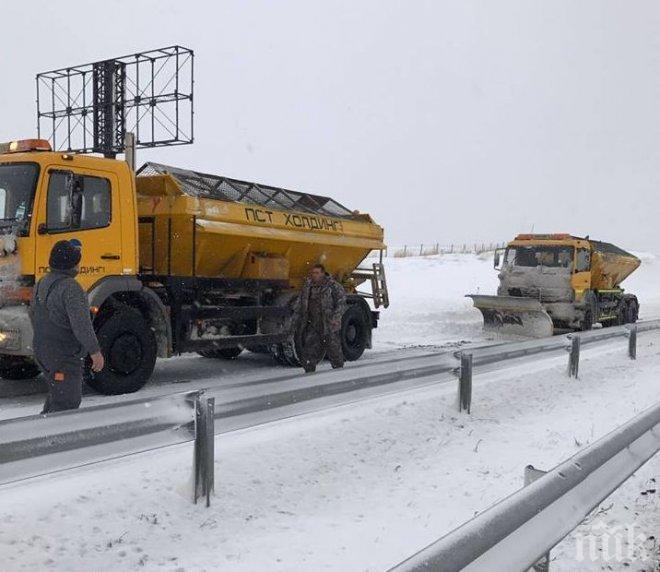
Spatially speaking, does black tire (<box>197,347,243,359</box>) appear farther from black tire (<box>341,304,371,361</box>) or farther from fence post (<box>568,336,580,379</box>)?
fence post (<box>568,336,580,379</box>)

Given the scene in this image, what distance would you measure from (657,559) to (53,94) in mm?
18687

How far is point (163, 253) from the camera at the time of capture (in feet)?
29.3

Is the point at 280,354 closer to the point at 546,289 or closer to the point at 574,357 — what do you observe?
the point at 574,357

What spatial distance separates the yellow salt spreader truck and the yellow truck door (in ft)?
0.04

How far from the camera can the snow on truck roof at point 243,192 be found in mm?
9133

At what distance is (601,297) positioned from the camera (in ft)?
59.2

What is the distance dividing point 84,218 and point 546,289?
12.2 meters

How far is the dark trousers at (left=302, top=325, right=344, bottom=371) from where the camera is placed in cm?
880

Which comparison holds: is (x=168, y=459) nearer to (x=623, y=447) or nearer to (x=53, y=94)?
(x=623, y=447)

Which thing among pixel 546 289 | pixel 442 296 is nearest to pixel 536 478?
pixel 546 289

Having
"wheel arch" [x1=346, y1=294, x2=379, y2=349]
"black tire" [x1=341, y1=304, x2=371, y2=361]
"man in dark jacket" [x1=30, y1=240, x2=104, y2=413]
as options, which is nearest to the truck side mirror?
"man in dark jacket" [x1=30, y1=240, x2=104, y2=413]

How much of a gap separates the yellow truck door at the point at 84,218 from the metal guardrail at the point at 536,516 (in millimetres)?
6042

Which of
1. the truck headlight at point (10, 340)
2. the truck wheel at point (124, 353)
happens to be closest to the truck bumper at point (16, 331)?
the truck headlight at point (10, 340)

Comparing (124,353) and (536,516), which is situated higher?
(536,516)
